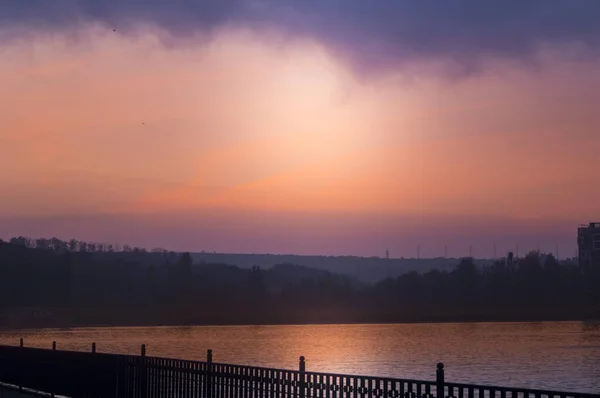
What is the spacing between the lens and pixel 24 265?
172875mm

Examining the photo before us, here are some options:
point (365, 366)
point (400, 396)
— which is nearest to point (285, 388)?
point (400, 396)

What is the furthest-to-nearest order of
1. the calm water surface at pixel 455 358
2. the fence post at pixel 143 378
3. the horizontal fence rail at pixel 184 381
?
the calm water surface at pixel 455 358 → the fence post at pixel 143 378 → the horizontal fence rail at pixel 184 381

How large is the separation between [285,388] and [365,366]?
2052 inches

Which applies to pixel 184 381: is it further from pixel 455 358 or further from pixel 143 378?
pixel 455 358

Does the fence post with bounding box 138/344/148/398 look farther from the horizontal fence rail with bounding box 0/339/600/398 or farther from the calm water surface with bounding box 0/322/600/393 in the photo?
the calm water surface with bounding box 0/322/600/393

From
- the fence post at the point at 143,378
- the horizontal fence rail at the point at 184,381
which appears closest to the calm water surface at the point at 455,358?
the horizontal fence rail at the point at 184,381

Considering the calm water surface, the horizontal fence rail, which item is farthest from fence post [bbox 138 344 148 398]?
the calm water surface

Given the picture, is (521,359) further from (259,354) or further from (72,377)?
(72,377)

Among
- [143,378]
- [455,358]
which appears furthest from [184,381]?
[455,358]

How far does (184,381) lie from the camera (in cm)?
2345

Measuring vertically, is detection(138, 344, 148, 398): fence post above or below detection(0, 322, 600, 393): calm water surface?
above

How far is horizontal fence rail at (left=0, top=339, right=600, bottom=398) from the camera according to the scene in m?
17.6

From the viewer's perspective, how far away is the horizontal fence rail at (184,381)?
1764cm

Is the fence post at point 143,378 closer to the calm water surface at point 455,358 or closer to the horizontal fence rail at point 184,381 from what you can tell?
the horizontal fence rail at point 184,381
